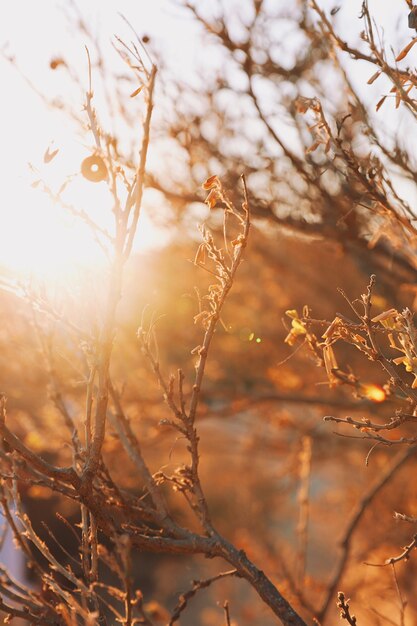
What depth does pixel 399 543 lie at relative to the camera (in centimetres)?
759

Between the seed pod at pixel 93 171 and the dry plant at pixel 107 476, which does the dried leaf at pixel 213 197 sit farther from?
the seed pod at pixel 93 171

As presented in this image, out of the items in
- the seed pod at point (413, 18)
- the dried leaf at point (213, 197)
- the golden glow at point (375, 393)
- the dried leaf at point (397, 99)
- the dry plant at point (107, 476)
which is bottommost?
the dry plant at point (107, 476)

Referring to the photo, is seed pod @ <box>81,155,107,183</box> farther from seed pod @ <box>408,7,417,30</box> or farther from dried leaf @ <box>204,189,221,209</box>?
seed pod @ <box>408,7,417,30</box>

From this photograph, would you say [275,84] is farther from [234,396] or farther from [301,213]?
[234,396]

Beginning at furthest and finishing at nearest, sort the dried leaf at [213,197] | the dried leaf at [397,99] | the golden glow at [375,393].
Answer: the golden glow at [375,393]
the dried leaf at [397,99]
the dried leaf at [213,197]

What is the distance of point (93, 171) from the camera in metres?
2.02

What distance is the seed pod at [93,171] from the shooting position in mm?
2008

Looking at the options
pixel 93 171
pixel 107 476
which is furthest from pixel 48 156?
pixel 107 476

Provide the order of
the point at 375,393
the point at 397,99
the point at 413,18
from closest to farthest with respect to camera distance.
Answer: the point at 413,18 → the point at 397,99 → the point at 375,393

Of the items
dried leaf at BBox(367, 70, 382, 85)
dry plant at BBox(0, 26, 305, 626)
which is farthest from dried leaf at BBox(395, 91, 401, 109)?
dry plant at BBox(0, 26, 305, 626)

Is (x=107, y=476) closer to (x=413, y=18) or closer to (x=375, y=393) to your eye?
(x=375, y=393)

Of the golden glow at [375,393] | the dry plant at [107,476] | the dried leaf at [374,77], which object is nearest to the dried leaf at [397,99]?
the dried leaf at [374,77]

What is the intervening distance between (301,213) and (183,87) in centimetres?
128

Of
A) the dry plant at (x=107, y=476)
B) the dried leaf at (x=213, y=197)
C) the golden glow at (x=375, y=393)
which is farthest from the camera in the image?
the golden glow at (x=375, y=393)
